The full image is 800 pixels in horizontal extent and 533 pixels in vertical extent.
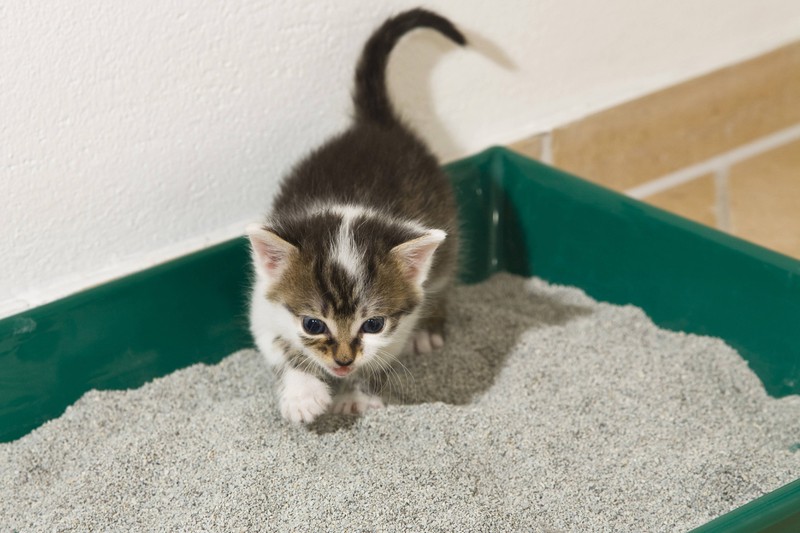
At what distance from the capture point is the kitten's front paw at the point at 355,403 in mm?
1448

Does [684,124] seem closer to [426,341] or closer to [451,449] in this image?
[426,341]

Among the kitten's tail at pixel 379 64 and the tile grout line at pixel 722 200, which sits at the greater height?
the kitten's tail at pixel 379 64

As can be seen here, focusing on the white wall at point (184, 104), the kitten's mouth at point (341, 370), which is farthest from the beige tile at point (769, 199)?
the kitten's mouth at point (341, 370)

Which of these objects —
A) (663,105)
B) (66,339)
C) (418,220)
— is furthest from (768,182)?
(66,339)

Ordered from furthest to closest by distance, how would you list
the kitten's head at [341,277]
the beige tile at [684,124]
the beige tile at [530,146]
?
the beige tile at [684,124]
the beige tile at [530,146]
the kitten's head at [341,277]

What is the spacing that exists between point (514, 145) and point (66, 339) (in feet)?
3.67

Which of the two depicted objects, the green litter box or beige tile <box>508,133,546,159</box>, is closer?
the green litter box

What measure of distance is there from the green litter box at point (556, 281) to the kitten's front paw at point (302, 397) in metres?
0.31

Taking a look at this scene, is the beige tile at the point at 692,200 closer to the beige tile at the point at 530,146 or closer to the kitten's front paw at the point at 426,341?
the beige tile at the point at 530,146

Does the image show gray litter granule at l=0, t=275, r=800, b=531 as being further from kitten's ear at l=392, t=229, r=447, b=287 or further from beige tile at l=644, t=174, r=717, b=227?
beige tile at l=644, t=174, r=717, b=227

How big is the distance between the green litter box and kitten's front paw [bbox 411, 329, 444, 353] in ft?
1.17

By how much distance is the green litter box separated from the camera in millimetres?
1485

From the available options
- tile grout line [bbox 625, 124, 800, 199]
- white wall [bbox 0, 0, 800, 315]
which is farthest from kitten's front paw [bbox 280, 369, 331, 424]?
tile grout line [bbox 625, 124, 800, 199]

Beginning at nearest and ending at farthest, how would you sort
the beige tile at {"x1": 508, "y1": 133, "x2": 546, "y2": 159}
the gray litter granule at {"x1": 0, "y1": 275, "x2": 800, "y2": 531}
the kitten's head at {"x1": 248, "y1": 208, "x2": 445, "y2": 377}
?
the gray litter granule at {"x1": 0, "y1": 275, "x2": 800, "y2": 531} → the kitten's head at {"x1": 248, "y1": 208, "x2": 445, "y2": 377} → the beige tile at {"x1": 508, "y1": 133, "x2": 546, "y2": 159}
